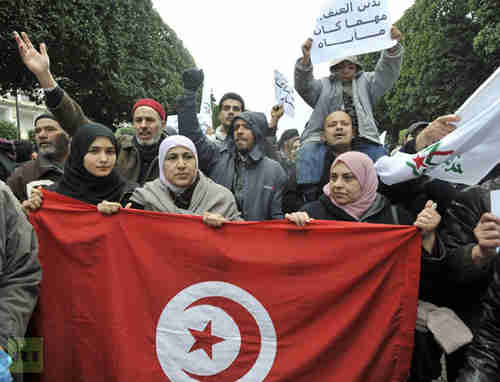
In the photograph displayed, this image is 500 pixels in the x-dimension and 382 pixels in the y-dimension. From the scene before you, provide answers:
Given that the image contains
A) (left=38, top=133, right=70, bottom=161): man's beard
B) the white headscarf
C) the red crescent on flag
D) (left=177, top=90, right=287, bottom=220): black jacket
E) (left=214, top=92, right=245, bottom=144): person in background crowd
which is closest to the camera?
the red crescent on flag

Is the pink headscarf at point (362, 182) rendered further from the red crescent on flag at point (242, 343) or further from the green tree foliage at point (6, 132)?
the green tree foliage at point (6, 132)

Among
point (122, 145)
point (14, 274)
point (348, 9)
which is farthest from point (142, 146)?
point (348, 9)

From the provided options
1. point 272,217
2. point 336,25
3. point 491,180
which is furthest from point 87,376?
point 336,25

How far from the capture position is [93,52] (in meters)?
14.4

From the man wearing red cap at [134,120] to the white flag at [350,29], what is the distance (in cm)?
161

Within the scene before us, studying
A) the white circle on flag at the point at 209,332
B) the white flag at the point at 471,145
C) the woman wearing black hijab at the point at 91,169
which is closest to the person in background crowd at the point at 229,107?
the woman wearing black hijab at the point at 91,169

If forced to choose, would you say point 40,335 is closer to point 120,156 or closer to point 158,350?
point 158,350

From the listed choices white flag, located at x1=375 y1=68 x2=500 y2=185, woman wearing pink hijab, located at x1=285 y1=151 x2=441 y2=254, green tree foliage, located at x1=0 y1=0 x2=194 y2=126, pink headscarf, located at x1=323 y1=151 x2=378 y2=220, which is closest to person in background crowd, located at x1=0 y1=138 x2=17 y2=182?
woman wearing pink hijab, located at x1=285 y1=151 x2=441 y2=254

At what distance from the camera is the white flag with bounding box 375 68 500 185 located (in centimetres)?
202

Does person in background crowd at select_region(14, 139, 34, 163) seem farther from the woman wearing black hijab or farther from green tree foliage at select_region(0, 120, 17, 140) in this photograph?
green tree foliage at select_region(0, 120, 17, 140)

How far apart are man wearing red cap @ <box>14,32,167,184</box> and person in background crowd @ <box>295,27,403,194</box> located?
137 cm

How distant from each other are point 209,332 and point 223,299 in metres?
0.21

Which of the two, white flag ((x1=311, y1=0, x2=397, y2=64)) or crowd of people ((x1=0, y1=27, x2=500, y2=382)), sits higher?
white flag ((x1=311, y1=0, x2=397, y2=64))

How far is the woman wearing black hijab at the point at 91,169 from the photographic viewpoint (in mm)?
2744
